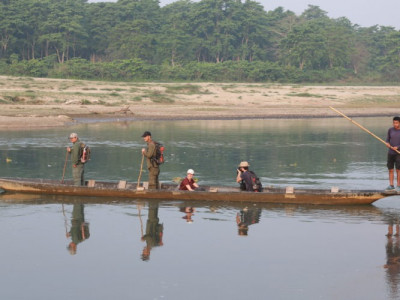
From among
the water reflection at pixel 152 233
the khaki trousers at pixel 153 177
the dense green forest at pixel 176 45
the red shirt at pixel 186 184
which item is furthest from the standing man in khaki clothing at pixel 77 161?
the dense green forest at pixel 176 45

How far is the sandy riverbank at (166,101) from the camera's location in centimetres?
5072

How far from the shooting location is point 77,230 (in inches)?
655

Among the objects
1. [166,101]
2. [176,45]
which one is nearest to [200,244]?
[166,101]

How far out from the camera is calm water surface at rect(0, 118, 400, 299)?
39.3 feet

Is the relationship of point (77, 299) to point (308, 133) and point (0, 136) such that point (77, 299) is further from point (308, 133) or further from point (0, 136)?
point (308, 133)

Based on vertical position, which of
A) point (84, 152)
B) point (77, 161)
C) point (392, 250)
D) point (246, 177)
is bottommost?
point (392, 250)

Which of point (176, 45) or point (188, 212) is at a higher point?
point (176, 45)

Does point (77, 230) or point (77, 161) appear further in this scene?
point (77, 161)

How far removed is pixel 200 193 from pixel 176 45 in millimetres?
76994

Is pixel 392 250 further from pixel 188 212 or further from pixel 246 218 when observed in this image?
pixel 188 212

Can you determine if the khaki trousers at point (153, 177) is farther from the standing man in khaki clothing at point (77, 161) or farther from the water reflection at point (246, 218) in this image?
the water reflection at point (246, 218)

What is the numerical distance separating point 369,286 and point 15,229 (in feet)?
27.7

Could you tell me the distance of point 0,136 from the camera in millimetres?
40906

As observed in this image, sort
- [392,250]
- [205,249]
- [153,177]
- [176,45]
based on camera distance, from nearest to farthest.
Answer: [392,250] < [205,249] < [153,177] < [176,45]
